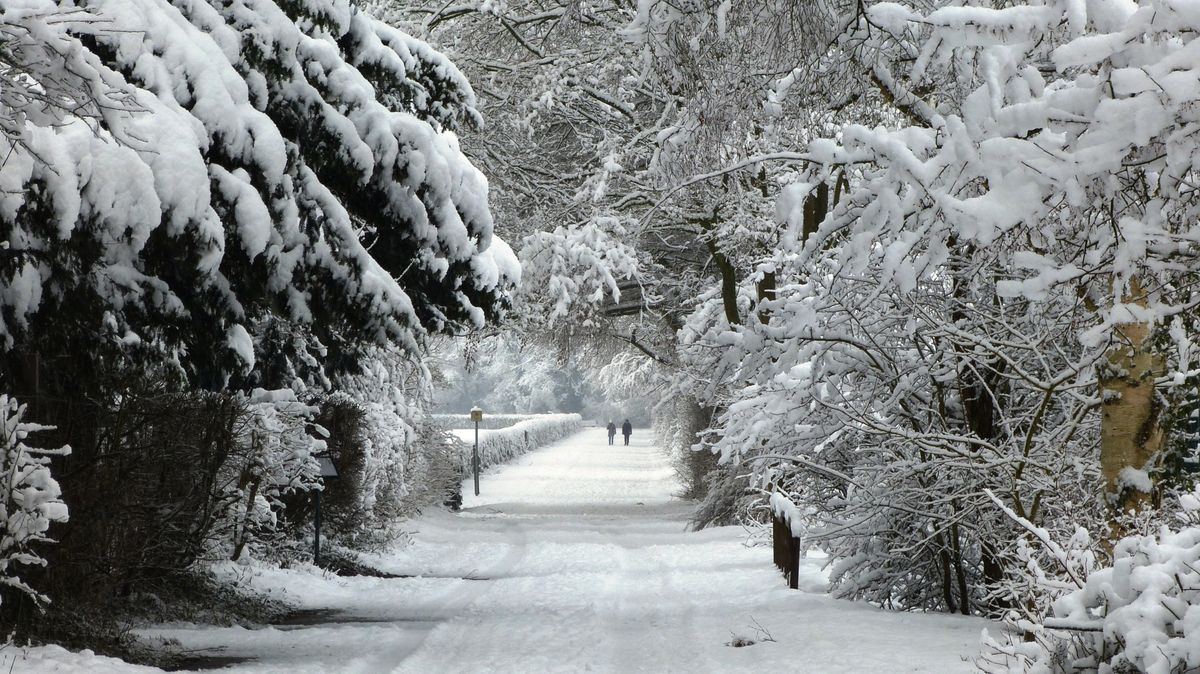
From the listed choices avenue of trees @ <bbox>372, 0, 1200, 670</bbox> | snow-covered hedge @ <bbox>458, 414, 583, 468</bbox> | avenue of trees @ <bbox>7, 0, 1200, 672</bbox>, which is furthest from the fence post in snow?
snow-covered hedge @ <bbox>458, 414, 583, 468</bbox>

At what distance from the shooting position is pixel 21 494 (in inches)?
239

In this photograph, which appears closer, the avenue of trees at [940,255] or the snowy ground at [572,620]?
the avenue of trees at [940,255]

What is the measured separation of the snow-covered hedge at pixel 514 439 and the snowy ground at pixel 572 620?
45.7 ft

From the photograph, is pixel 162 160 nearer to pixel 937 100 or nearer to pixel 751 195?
pixel 937 100

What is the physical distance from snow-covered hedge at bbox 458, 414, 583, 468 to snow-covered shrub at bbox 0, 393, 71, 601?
23225 mm

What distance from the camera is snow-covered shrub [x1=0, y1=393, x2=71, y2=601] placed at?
6070 millimetres

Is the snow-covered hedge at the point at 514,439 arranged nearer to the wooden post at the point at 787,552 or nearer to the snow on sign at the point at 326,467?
the snow on sign at the point at 326,467

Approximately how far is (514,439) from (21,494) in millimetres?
40373

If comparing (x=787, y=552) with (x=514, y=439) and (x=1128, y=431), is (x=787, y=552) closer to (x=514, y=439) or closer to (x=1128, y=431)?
(x=1128, y=431)

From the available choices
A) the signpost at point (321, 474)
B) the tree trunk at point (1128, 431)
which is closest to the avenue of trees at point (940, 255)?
the tree trunk at point (1128, 431)

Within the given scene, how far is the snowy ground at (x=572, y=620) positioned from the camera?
303 inches

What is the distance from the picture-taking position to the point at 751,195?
14.8 meters

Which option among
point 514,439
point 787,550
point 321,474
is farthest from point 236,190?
point 514,439

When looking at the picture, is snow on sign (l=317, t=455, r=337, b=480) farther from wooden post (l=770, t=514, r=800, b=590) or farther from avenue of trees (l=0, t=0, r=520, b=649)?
wooden post (l=770, t=514, r=800, b=590)
